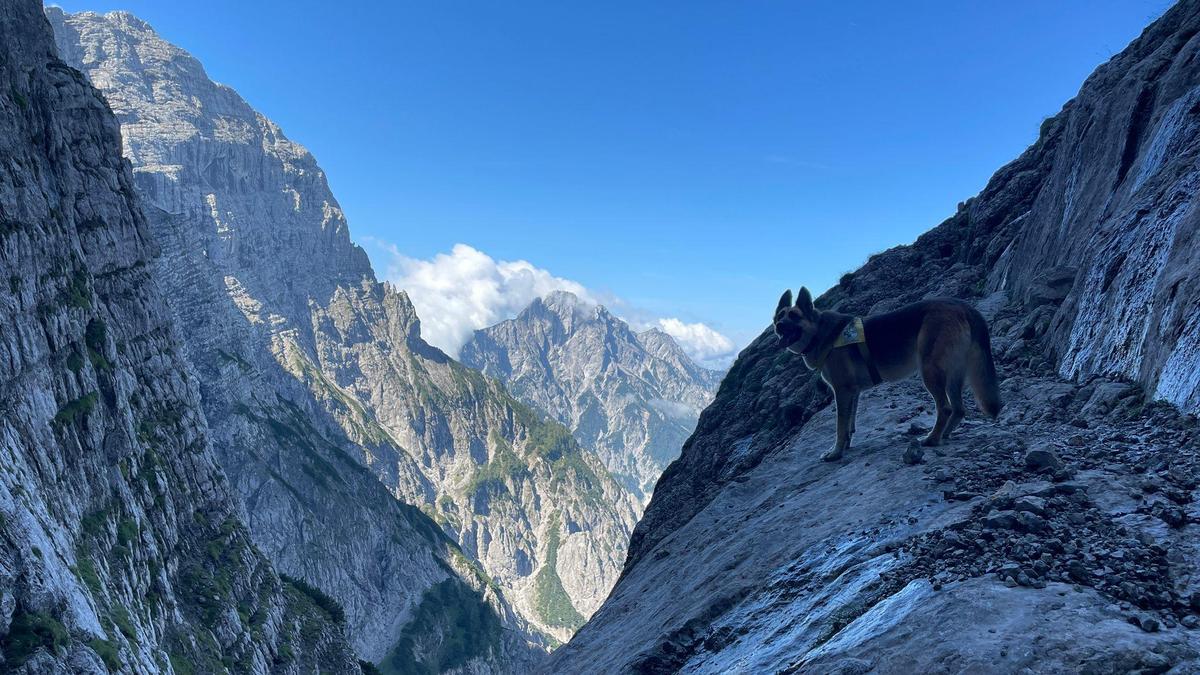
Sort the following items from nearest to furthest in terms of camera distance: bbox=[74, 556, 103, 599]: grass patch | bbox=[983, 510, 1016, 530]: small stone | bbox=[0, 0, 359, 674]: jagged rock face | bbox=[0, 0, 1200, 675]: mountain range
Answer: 1. bbox=[0, 0, 1200, 675]: mountain range
2. bbox=[983, 510, 1016, 530]: small stone
3. bbox=[0, 0, 359, 674]: jagged rock face
4. bbox=[74, 556, 103, 599]: grass patch

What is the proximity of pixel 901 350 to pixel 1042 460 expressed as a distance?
4.29 meters

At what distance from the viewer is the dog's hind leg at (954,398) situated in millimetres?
12844

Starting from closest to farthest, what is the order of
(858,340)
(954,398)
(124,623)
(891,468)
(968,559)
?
(968,559), (891,468), (954,398), (858,340), (124,623)

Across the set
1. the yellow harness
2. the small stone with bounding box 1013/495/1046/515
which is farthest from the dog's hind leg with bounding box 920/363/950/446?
the small stone with bounding box 1013/495/1046/515

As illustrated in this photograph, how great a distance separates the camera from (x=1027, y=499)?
8.38 m

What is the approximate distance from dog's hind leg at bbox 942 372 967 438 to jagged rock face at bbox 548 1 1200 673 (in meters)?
0.43

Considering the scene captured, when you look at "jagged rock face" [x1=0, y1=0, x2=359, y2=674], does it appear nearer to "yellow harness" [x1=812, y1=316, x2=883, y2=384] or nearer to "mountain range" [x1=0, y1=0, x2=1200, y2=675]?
"mountain range" [x1=0, y1=0, x2=1200, y2=675]

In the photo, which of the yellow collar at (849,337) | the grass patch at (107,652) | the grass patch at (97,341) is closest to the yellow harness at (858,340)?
the yellow collar at (849,337)

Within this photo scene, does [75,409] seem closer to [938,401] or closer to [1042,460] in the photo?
[938,401]

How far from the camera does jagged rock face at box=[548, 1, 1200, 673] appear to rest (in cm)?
634

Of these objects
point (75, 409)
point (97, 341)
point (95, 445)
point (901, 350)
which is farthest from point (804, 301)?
point (97, 341)

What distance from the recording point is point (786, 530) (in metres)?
12.4

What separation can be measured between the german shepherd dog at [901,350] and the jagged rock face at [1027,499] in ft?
2.55

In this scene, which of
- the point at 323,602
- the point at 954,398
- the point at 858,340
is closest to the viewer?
the point at 954,398
